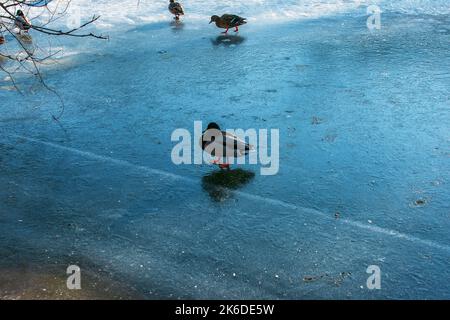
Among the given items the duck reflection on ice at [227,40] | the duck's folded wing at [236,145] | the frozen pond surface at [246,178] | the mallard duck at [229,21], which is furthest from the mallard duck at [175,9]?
the duck's folded wing at [236,145]

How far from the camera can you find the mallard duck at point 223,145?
15.5 ft

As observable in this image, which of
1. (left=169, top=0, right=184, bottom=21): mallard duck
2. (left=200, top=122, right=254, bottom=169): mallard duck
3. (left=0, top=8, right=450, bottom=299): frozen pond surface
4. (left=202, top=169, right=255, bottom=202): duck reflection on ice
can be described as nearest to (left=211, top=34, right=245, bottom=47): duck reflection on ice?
(left=0, top=8, right=450, bottom=299): frozen pond surface

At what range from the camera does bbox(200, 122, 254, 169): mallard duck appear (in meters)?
4.73

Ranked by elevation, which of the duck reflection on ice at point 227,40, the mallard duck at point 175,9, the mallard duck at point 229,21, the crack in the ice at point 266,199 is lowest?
the crack in the ice at point 266,199

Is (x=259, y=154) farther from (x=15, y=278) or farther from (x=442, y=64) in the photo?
(x=442, y=64)

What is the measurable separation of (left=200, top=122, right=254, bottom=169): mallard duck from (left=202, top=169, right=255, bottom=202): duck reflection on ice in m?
0.12

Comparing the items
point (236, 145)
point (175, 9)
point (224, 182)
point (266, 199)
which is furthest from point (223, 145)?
point (175, 9)

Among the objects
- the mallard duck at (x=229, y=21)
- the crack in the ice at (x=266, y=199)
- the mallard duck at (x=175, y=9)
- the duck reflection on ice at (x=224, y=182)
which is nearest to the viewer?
the crack in the ice at (x=266, y=199)

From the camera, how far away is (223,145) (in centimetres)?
471

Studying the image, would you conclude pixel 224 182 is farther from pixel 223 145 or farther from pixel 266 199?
pixel 266 199

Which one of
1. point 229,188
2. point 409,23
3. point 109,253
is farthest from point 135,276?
point 409,23

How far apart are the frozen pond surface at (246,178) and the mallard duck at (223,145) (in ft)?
0.64

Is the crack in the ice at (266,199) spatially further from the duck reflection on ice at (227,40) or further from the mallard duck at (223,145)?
the duck reflection on ice at (227,40)

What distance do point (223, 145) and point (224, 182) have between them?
370mm
